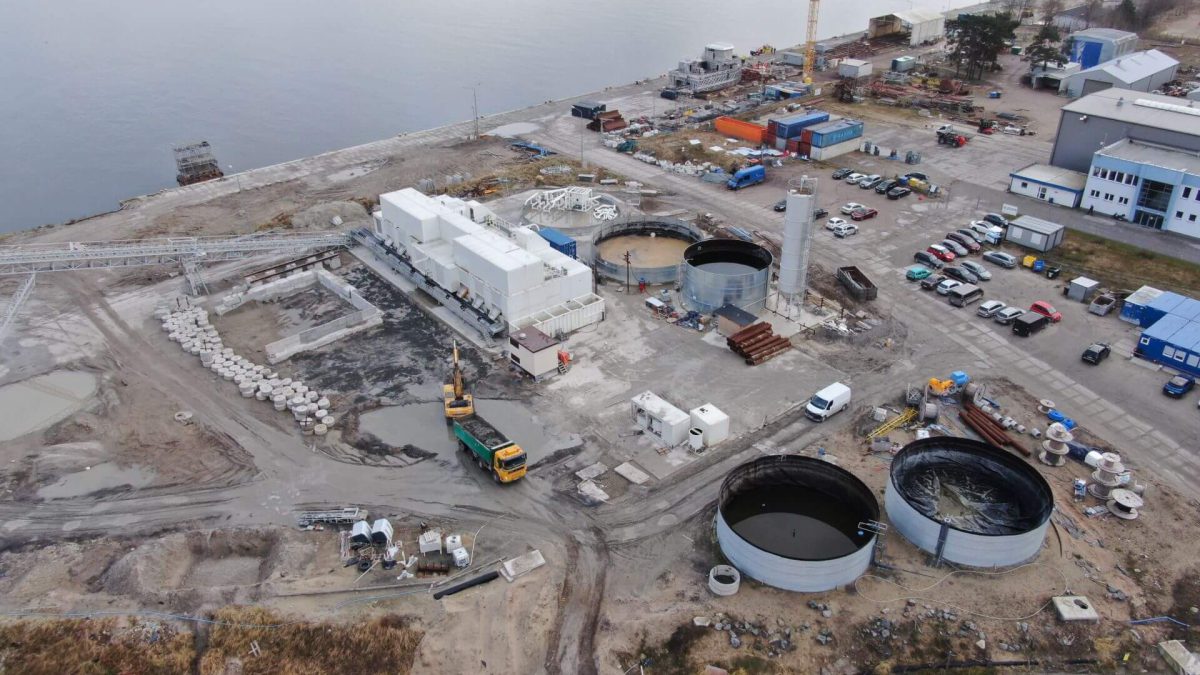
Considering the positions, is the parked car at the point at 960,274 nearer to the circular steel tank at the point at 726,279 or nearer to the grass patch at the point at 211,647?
the circular steel tank at the point at 726,279

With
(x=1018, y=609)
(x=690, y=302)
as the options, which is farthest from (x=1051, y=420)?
(x=690, y=302)

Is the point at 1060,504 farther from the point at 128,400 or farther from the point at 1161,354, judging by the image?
the point at 128,400

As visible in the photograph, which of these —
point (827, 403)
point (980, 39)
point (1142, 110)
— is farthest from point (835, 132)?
point (827, 403)

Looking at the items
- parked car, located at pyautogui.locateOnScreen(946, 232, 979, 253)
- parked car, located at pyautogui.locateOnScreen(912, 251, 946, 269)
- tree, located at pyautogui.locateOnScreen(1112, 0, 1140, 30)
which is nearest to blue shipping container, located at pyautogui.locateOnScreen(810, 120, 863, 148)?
parked car, located at pyautogui.locateOnScreen(946, 232, 979, 253)

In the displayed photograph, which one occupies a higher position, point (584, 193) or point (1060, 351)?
point (584, 193)

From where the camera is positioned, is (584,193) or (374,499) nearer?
(374,499)
